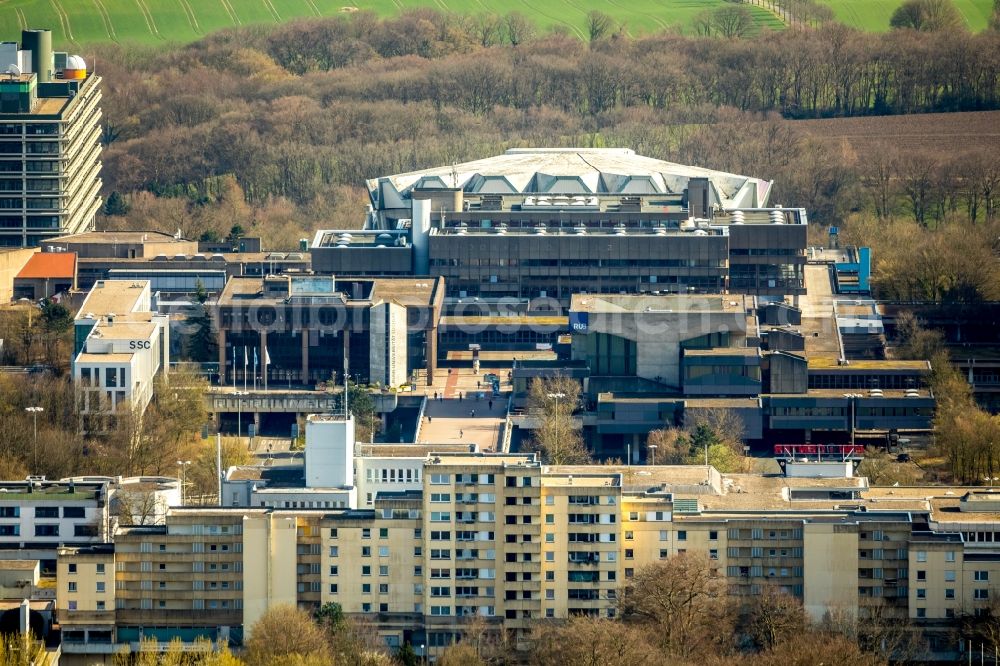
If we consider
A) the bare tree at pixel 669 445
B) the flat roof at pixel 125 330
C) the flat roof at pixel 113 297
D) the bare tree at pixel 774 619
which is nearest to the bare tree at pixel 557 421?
the bare tree at pixel 669 445

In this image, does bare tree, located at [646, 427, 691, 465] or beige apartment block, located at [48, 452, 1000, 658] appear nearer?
beige apartment block, located at [48, 452, 1000, 658]

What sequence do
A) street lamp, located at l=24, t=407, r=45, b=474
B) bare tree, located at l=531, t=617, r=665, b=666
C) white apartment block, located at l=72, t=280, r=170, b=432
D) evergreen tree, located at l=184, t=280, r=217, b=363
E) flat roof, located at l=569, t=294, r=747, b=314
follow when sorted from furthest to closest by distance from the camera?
evergreen tree, located at l=184, t=280, r=217, b=363, flat roof, located at l=569, t=294, r=747, b=314, white apartment block, located at l=72, t=280, r=170, b=432, street lamp, located at l=24, t=407, r=45, b=474, bare tree, located at l=531, t=617, r=665, b=666

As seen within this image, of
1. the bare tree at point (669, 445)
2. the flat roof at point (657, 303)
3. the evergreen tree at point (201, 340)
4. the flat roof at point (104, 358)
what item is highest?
the flat roof at point (657, 303)

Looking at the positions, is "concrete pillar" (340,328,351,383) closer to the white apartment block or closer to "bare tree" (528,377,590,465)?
the white apartment block

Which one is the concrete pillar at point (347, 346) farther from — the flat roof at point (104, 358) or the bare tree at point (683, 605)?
the bare tree at point (683, 605)

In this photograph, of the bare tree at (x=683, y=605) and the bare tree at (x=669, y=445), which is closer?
the bare tree at (x=683, y=605)

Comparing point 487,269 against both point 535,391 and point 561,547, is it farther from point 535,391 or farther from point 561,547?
point 561,547

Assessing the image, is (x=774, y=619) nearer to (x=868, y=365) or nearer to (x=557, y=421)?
(x=557, y=421)

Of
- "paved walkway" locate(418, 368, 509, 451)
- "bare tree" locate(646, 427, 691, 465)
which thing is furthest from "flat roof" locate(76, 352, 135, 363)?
"bare tree" locate(646, 427, 691, 465)

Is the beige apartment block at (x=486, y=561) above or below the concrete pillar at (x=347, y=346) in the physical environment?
below

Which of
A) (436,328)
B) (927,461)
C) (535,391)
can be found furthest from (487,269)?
(927,461)

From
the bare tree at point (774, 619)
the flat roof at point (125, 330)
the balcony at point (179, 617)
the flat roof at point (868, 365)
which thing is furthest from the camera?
the flat roof at point (868, 365)

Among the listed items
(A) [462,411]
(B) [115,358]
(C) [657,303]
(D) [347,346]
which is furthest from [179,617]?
(C) [657,303]
